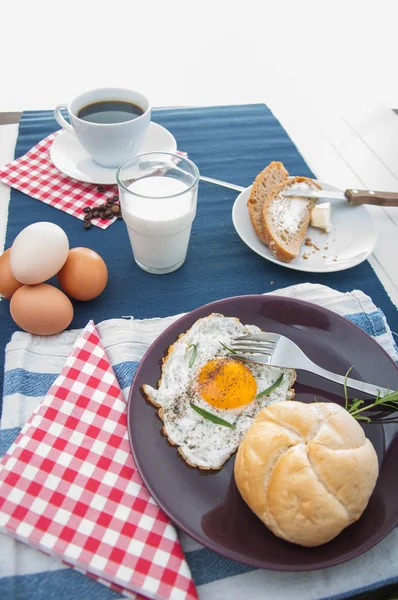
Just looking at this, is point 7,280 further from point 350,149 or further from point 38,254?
point 350,149

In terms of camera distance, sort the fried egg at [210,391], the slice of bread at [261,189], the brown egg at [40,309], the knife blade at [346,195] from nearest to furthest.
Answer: the fried egg at [210,391]
the brown egg at [40,309]
the slice of bread at [261,189]
the knife blade at [346,195]

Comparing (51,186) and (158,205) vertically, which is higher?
(158,205)

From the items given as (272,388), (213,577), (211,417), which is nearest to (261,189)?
(272,388)

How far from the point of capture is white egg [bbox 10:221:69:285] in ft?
4.93

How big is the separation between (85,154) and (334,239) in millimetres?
1139

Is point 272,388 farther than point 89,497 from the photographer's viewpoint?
Yes

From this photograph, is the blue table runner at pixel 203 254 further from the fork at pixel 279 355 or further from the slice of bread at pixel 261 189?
the fork at pixel 279 355

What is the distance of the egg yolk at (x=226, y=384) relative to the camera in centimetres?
137

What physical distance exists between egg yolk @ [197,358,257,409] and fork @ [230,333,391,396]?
0.15ft

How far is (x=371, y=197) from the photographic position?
2045mm

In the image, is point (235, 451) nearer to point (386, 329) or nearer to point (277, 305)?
point (277, 305)

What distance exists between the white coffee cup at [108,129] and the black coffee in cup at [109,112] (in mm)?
13

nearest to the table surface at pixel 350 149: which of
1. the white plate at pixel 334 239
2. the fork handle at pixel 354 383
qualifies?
the white plate at pixel 334 239

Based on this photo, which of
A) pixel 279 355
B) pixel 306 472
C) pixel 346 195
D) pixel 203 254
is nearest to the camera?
pixel 306 472
